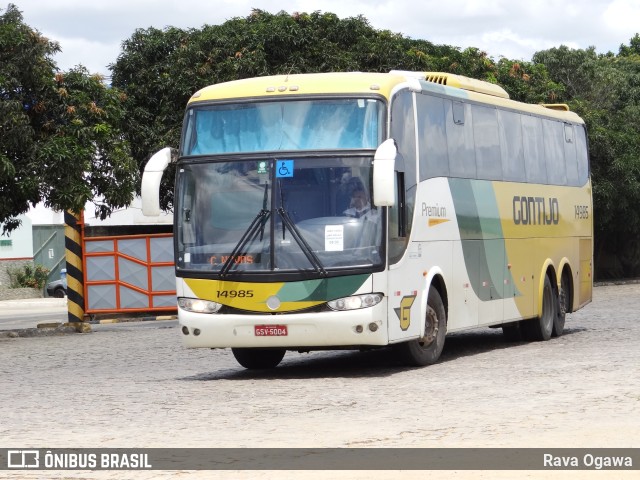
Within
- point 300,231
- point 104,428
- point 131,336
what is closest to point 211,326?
point 300,231

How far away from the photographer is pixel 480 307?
19156 millimetres

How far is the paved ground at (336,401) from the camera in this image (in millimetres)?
10281

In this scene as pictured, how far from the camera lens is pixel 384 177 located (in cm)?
1512

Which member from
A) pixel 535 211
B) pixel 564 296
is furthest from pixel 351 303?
pixel 564 296

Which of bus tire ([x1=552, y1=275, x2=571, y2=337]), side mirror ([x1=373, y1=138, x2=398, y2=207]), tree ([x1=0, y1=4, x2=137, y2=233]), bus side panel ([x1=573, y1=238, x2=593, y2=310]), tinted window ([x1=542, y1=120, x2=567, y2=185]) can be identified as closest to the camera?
side mirror ([x1=373, y1=138, x2=398, y2=207])

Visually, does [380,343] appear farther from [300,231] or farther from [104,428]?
[104,428]

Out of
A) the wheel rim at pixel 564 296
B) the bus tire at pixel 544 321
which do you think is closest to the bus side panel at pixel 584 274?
the wheel rim at pixel 564 296

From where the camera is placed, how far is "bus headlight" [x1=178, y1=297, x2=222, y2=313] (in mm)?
15891

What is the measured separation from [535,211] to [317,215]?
7115mm

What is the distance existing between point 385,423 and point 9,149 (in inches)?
663

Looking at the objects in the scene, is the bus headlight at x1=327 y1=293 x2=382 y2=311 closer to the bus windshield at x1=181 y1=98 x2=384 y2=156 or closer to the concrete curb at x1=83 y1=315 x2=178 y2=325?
the bus windshield at x1=181 y1=98 x2=384 y2=156

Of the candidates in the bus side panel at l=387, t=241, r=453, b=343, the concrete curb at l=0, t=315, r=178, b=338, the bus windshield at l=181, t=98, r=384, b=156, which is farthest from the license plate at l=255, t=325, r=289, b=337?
the concrete curb at l=0, t=315, r=178, b=338

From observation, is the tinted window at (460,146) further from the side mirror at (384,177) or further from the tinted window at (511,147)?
the side mirror at (384,177)

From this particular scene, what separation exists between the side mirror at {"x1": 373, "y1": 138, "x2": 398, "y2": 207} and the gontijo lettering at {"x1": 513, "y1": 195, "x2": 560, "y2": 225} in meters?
5.93
